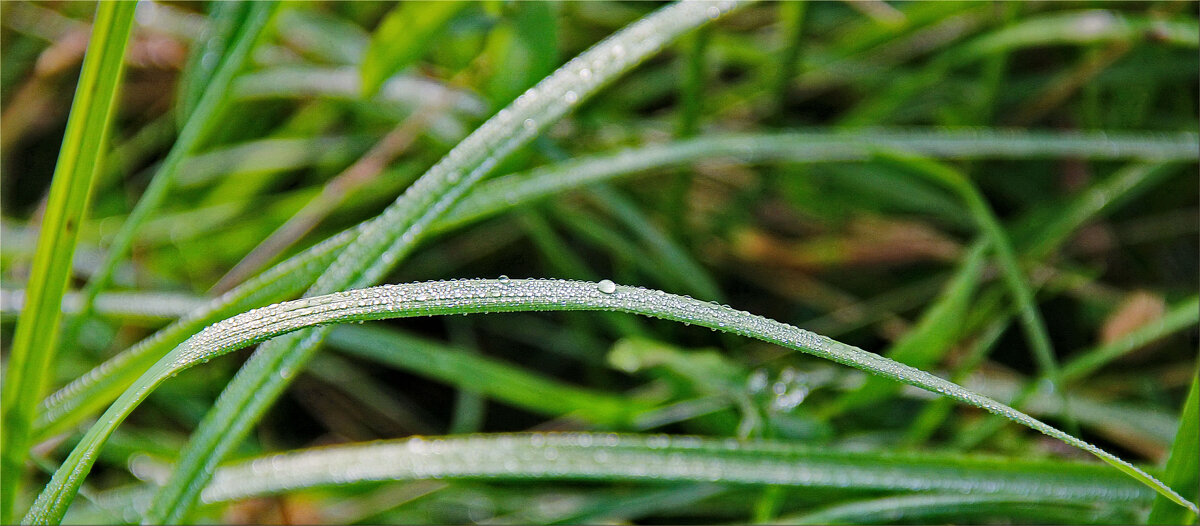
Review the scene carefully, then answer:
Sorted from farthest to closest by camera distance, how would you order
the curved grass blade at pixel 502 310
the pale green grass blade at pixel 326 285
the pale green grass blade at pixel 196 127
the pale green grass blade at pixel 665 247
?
the pale green grass blade at pixel 665 247 < the pale green grass blade at pixel 196 127 < the pale green grass blade at pixel 326 285 < the curved grass blade at pixel 502 310

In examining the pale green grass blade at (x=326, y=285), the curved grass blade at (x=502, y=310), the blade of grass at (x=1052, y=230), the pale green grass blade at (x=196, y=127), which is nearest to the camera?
the curved grass blade at (x=502, y=310)

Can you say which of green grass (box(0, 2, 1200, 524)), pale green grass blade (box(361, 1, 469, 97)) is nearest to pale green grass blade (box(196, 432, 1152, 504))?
green grass (box(0, 2, 1200, 524))

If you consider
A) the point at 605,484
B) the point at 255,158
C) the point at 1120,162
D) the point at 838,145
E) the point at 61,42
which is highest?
the point at 61,42

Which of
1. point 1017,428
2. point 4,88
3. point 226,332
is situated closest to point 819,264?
point 1017,428

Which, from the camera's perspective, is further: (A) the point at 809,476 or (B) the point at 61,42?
(B) the point at 61,42

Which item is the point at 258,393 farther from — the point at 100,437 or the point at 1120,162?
the point at 1120,162

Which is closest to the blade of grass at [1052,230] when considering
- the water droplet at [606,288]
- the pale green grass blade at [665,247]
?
the pale green grass blade at [665,247]

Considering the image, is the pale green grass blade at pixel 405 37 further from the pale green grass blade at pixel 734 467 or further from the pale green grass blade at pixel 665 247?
the pale green grass blade at pixel 734 467
